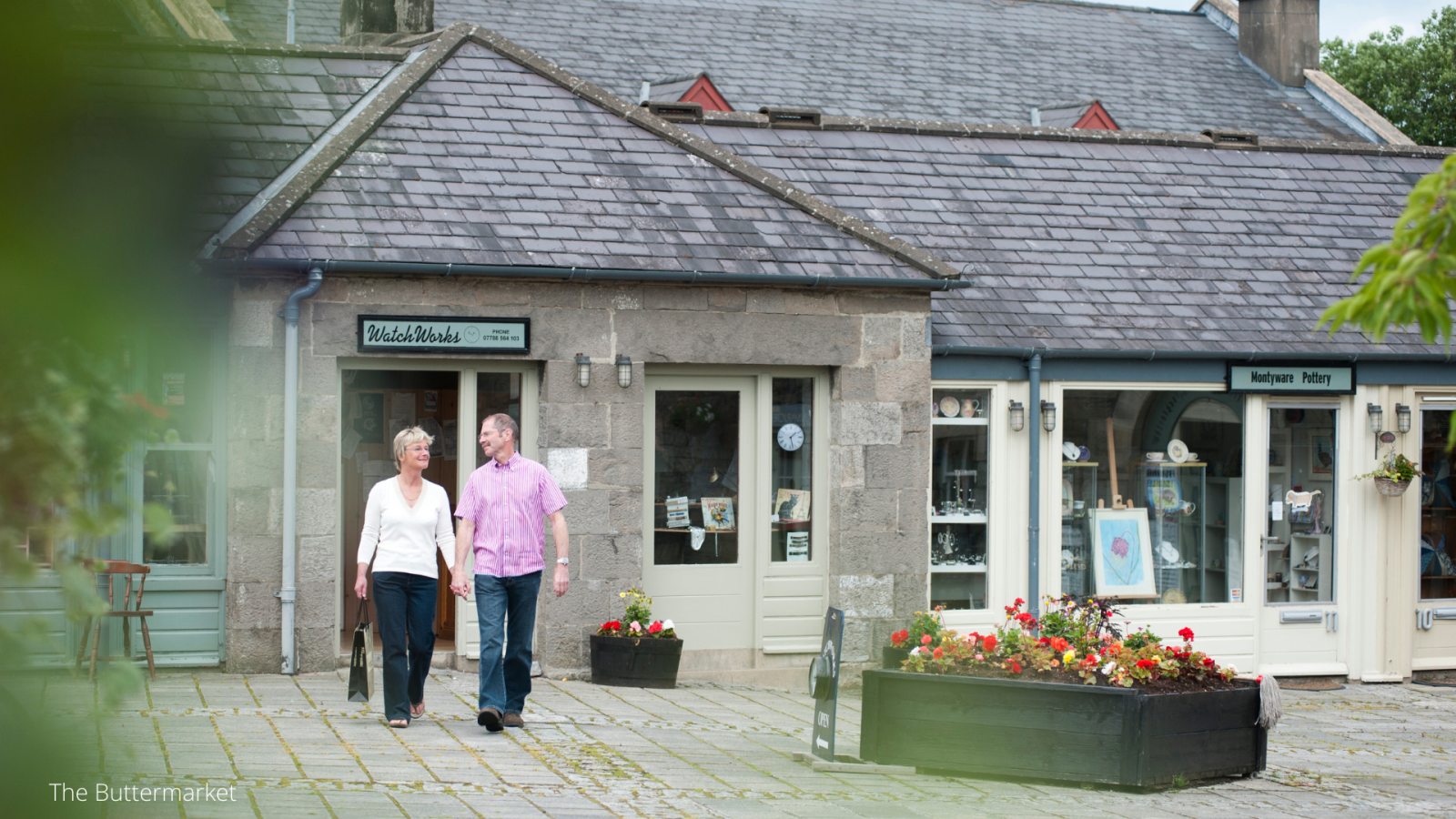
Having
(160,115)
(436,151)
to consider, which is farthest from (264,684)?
(160,115)

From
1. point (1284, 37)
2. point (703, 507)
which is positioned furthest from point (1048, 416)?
point (1284, 37)

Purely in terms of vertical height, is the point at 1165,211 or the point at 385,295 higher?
the point at 1165,211

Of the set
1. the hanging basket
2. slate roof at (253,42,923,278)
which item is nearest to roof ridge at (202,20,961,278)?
slate roof at (253,42,923,278)

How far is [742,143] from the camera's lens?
1343 centimetres

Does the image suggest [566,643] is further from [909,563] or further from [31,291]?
[31,291]

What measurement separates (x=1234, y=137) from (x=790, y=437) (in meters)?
6.89

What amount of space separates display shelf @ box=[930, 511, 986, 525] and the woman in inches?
195

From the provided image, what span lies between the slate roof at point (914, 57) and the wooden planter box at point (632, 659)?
1009cm

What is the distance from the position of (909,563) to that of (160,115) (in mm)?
10379

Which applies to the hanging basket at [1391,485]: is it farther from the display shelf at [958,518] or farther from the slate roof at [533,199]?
the slate roof at [533,199]

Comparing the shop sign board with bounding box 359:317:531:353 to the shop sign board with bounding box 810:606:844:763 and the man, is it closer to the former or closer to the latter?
the man

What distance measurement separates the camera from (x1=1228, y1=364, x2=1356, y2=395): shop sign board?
12.5 metres

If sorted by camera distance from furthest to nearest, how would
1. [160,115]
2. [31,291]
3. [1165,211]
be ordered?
1. [1165,211]
2. [160,115]
3. [31,291]

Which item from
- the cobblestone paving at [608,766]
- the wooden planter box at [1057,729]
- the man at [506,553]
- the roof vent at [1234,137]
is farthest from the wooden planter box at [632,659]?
the roof vent at [1234,137]
